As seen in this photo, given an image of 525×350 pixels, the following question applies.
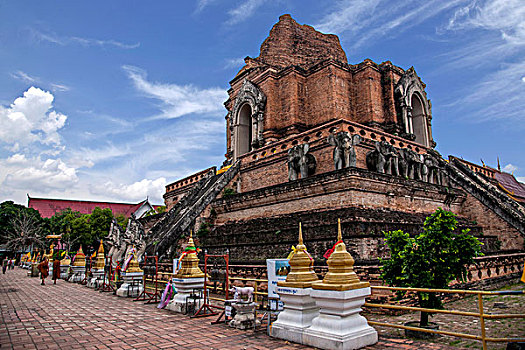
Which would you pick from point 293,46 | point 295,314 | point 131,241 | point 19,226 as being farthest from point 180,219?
point 19,226

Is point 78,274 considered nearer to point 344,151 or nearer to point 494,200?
point 344,151

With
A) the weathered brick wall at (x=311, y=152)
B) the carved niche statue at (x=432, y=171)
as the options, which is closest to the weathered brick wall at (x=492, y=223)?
the carved niche statue at (x=432, y=171)

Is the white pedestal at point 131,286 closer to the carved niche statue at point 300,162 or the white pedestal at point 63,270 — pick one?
the carved niche statue at point 300,162

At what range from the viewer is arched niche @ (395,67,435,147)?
21.1 m

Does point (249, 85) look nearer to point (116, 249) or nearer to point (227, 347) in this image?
point (116, 249)

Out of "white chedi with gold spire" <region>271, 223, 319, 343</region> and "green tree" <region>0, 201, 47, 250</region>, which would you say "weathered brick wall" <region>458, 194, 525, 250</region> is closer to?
"white chedi with gold spire" <region>271, 223, 319, 343</region>

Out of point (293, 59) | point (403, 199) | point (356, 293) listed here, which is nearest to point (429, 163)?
point (403, 199)

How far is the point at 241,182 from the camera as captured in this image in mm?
20531

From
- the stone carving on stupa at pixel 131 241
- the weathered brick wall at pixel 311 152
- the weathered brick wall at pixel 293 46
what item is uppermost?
the weathered brick wall at pixel 293 46

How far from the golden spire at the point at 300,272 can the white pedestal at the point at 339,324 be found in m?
0.43

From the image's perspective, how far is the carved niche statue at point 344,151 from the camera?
13.9 meters

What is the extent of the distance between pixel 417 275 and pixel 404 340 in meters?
1.24

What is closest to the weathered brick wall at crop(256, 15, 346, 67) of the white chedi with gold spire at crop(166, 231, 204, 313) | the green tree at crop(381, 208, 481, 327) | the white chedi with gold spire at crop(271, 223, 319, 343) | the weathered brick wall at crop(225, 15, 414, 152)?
the weathered brick wall at crop(225, 15, 414, 152)

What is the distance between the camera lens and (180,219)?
1683 cm
